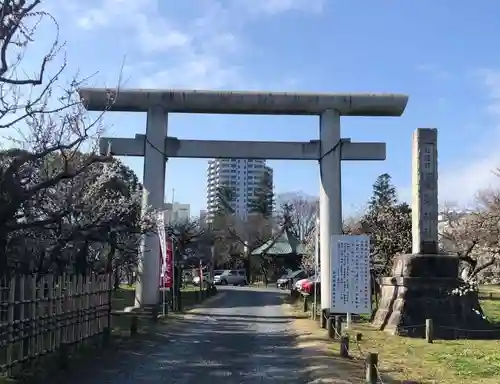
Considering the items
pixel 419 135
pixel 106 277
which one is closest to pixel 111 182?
pixel 106 277

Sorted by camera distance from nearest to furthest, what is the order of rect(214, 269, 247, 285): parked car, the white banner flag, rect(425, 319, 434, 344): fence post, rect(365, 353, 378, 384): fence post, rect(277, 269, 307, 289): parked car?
rect(365, 353, 378, 384): fence post
rect(425, 319, 434, 344): fence post
the white banner flag
rect(277, 269, 307, 289): parked car
rect(214, 269, 247, 285): parked car

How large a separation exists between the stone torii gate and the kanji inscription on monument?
3318 millimetres

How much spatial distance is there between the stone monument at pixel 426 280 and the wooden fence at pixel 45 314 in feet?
29.0

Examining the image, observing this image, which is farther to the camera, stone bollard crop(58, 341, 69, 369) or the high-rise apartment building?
the high-rise apartment building

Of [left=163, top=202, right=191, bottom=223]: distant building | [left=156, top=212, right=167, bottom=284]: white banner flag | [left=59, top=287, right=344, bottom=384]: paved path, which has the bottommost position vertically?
[left=59, top=287, right=344, bottom=384]: paved path

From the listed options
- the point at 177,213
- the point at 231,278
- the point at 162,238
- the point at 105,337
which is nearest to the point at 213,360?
the point at 105,337

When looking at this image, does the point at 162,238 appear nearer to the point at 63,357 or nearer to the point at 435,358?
the point at 63,357

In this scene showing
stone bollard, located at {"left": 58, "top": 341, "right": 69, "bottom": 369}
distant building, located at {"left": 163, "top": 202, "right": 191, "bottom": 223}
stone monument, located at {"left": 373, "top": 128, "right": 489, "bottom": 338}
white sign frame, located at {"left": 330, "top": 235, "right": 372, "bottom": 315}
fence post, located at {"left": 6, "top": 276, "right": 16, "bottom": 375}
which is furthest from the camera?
distant building, located at {"left": 163, "top": 202, "right": 191, "bottom": 223}

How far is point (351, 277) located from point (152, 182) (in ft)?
27.0

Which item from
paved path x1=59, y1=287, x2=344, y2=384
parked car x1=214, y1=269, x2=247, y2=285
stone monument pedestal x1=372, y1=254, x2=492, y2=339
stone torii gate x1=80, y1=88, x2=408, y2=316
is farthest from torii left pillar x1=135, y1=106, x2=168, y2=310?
parked car x1=214, y1=269, x2=247, y2=285

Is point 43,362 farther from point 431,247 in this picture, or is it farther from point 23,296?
point 431,247

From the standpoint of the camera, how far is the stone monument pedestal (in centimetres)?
1903

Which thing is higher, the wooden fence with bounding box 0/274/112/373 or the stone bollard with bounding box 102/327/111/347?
the wooden fence with bounding box 0/274/112/373

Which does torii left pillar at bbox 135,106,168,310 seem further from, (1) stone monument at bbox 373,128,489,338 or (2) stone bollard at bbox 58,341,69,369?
(2) stone bollard at bbox 58,341,69,369
